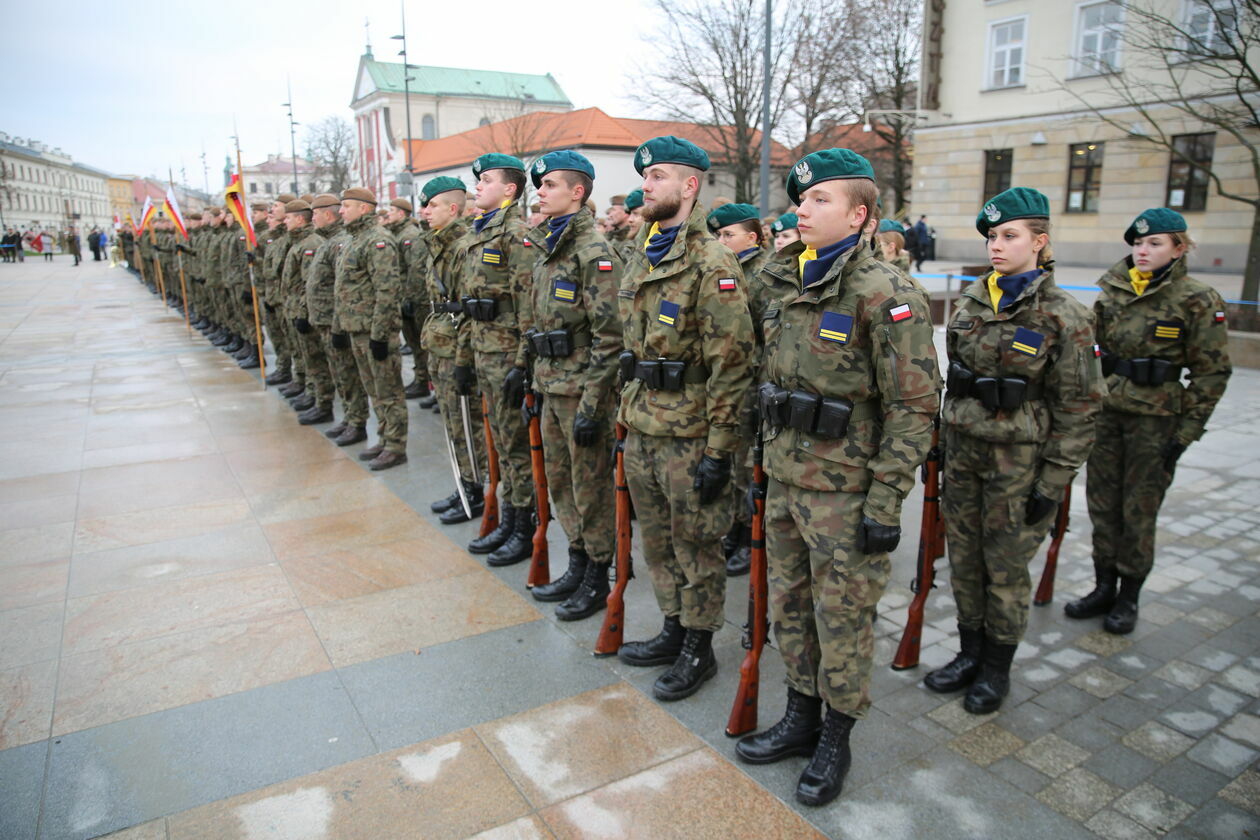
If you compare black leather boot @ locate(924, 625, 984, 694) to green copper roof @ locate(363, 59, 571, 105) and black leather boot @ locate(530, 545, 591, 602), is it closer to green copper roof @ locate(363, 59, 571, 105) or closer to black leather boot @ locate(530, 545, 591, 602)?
black leather boot @ locate(530, 545, 591, 602)

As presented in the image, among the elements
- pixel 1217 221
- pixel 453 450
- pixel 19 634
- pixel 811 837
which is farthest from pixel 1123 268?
pixel 1217 221

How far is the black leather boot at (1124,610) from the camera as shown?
14.3 feet

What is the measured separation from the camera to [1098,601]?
454 centimetres

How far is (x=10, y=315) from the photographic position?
20688mm

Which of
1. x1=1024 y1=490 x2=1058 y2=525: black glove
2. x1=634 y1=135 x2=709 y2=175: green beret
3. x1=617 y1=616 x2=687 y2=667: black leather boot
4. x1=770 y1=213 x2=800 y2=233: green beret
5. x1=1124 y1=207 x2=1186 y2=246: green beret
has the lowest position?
x1=617 y1=616 x2=687 y2=667: black leather boot

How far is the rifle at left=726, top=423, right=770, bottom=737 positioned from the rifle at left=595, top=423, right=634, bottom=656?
76 cm

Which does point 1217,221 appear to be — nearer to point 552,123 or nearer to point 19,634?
point 19,634

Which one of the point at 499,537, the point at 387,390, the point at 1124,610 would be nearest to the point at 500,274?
the point at 499,537

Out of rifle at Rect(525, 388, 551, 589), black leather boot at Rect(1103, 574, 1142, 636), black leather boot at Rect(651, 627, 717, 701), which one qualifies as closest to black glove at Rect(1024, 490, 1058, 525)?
black leather boot at Rect(1103, 574, 1142, 636)

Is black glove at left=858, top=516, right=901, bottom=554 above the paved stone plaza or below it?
above

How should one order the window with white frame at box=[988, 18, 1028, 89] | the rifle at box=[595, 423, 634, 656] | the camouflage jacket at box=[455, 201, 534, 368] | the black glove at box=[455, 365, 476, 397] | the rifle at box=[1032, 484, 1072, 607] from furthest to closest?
the window with white frame at box=[988, 18, 1028, 89], the black glove at box=[455, 365, 476, 397], the camouflage jacket at box=[455, 201, 534, 368], the rifle at box=[1032, 484, 1072, 607], the rifle at box=[595, 423, 634, 656]

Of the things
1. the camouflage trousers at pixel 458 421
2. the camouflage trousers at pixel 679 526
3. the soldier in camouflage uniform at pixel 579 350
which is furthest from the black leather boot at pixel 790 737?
the camouflage trousers at pixel 458 421

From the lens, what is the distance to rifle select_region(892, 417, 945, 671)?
12.6 ft

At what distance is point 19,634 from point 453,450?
9.35 ft
